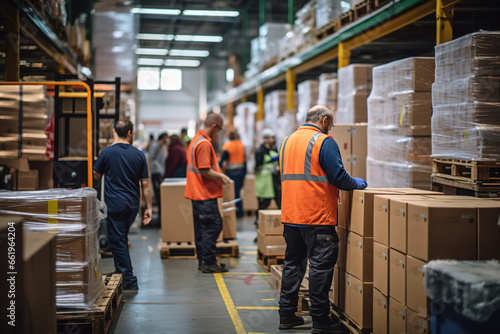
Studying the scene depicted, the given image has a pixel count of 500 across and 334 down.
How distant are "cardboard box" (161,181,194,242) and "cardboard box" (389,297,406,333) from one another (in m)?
4.58

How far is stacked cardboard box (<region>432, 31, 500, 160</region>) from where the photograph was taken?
5.08 m

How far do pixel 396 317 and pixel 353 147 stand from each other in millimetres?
3617

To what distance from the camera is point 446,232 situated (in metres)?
3.65

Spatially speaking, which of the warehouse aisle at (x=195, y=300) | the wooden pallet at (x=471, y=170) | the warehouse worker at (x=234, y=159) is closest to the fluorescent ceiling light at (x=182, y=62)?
the warehouse worker at (x=234, y=159)

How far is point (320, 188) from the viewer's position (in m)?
4.64

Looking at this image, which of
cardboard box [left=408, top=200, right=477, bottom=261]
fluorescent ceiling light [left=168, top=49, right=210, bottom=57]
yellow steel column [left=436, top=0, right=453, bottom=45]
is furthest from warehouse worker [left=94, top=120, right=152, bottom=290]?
fluorescent ceiling light [left=168, top=49, right=210, bottom=57]

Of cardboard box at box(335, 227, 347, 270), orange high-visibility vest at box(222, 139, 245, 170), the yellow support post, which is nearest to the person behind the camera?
cardboard box at box(335, 227, 347, 270)

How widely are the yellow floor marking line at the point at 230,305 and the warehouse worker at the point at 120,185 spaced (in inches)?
44.0

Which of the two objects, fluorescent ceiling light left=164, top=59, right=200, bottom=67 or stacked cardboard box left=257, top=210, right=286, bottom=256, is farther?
fluorescent ceiling light left=164, top=59, right=200, bottom=67

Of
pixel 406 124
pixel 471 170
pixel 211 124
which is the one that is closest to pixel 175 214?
pixel 211 124

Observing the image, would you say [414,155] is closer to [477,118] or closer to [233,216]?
[477,118]

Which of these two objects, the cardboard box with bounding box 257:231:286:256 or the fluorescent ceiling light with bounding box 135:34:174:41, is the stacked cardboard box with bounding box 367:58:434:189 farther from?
the fluorescent ceiling light with bounding box 135:34:174:41

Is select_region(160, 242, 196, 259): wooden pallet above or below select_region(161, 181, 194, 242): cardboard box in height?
below

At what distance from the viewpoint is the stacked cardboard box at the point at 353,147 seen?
7285 millimetres
